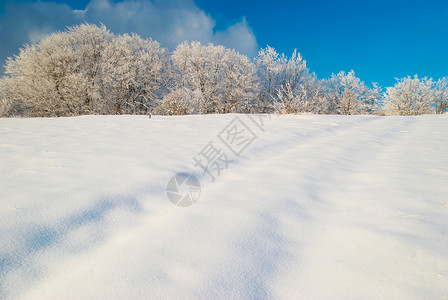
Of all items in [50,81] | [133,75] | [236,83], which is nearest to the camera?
[50,81]

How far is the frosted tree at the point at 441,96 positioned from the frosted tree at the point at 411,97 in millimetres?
1575

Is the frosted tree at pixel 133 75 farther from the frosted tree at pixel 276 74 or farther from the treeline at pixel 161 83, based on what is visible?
the frosted tree at pixel 276 74

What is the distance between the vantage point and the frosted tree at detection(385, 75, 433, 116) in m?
16.5

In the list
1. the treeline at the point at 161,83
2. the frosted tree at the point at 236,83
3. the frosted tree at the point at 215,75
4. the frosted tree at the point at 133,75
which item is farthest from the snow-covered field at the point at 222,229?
the frosted tree at the point at 236,83

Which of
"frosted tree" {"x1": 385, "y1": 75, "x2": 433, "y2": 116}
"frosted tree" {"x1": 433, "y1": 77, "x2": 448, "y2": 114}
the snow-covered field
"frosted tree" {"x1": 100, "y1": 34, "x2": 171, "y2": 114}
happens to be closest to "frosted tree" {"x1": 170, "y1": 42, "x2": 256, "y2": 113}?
"frosted tree" {"x1": 100, "y1": 34, "x2": 171, "y2": 114}

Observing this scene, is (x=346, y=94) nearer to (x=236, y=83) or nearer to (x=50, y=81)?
(x=236, y=83)

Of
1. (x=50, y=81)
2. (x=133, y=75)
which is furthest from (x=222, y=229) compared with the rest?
(x=133, y=75)

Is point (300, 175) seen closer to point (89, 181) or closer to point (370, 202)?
point (370, 202)

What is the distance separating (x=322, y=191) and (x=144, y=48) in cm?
2391

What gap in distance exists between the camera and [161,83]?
2228cm

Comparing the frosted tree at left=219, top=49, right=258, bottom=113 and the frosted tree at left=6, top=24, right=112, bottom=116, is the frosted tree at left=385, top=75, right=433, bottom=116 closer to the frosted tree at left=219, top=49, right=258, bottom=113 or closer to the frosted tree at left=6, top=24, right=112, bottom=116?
the frosted tree at left=219, top=49, right=258, bottom=113

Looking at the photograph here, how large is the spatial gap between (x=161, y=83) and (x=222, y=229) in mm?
23222

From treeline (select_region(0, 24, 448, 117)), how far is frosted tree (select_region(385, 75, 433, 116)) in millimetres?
62

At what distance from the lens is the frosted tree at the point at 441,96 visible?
59.5 feet
